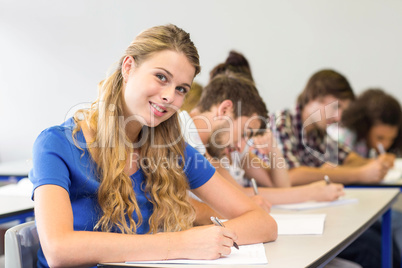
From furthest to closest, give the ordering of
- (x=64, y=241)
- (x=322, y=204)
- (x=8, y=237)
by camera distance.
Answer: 1. (x=322, y=204)
2. (x=8, y=237)
3. (x=64, y=241)

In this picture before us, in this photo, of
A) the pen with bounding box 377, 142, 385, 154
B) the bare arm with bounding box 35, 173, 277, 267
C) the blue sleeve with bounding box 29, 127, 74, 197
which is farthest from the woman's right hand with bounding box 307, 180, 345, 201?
the pen with bounding box 377, 142, 385, 154

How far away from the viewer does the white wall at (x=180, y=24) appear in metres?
4.03

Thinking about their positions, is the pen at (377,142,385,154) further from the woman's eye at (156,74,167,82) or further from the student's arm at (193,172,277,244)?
the woman's eye at (156,74,167,82)

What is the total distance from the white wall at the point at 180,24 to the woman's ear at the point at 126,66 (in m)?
2.69

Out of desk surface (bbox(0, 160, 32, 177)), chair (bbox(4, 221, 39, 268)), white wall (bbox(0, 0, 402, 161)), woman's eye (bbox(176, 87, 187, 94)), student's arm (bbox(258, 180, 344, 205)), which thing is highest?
white wall (bbox(0, 0, 402, 161))

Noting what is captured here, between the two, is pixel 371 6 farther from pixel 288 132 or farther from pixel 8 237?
pixel 8 237

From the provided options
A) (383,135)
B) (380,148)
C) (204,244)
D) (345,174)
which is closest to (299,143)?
(345,174)

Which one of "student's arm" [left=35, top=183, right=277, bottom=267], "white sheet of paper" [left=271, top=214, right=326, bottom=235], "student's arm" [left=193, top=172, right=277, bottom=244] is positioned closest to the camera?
"student's arm" [left=35, top=183, right=277, bottom=267]

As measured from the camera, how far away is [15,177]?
2.88 m

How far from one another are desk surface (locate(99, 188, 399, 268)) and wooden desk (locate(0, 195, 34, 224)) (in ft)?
2.54

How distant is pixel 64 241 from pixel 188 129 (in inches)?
34.1

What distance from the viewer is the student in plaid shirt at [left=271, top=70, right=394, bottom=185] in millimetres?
2854

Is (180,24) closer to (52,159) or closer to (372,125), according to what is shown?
(372,125)

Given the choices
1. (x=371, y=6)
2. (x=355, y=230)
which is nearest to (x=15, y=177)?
(x=355, y=230)
